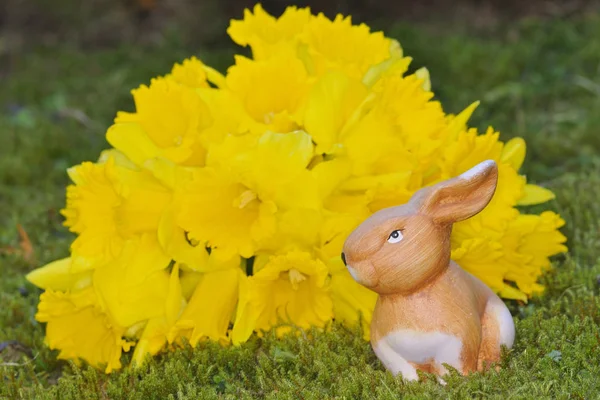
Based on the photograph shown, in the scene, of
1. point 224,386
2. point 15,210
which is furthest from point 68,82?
point 224,386

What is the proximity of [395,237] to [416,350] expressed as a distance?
0.91 ft

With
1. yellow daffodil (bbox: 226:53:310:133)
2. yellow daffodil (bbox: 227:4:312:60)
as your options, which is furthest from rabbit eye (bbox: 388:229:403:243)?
yellow daffodil (bbox: 227:4:312:60)

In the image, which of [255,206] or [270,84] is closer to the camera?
[255,206]

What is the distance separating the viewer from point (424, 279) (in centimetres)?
193

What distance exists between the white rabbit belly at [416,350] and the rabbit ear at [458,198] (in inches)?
10.7

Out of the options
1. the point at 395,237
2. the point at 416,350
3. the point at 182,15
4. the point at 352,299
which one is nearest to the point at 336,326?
the point at 352,299

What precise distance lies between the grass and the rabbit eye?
13.9 inches

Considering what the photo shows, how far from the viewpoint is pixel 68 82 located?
5.46 m

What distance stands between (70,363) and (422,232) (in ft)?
3.57

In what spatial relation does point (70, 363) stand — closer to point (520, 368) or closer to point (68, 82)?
point (520, 368)

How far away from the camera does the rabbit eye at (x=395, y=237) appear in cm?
189

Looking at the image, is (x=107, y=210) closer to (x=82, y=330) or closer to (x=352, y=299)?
(x=82, y=330)

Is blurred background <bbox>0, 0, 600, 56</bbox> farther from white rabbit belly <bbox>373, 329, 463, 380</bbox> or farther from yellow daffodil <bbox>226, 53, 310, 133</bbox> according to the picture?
white rabbit belly <bbox>373, 329, 463, 380</bbox>

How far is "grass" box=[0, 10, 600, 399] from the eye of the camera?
2074mm
